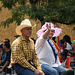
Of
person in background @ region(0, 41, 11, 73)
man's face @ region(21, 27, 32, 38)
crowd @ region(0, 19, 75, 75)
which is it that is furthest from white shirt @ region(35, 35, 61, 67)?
person in background @ region(0, 41, 11, 73)

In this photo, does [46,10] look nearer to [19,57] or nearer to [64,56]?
[64,56]

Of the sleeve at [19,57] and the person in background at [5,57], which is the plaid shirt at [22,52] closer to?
the sleeve at [19,57]

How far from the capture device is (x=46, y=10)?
477 inches

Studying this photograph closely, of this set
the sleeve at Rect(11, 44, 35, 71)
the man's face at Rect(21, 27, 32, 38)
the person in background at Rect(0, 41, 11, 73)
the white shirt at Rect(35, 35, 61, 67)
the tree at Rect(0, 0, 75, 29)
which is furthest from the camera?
the tree at Rect(0, 0, 75, 29)

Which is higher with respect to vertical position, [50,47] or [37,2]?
[37,2]

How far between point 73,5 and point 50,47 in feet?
25.2

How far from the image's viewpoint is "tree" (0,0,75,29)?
39.0 ft

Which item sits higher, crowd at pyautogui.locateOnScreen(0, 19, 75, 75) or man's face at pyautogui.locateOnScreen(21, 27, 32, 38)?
man's face at pyautogui.locateOnScreen(21, 27, 32, 38)

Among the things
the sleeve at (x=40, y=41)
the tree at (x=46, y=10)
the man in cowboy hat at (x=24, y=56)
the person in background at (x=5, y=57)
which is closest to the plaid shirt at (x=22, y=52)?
the man in cowboy hat at (x=24, y=56)

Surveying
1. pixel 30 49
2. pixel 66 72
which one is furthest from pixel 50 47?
pixel 66 72

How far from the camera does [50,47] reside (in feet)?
17.0

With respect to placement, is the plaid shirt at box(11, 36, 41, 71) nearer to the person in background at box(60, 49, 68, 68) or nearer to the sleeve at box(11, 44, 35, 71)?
the sleeve at box(11, 44, 35, 71)

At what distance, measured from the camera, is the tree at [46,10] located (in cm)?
1190

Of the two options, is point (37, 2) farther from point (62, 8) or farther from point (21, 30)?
point (21, 30)
